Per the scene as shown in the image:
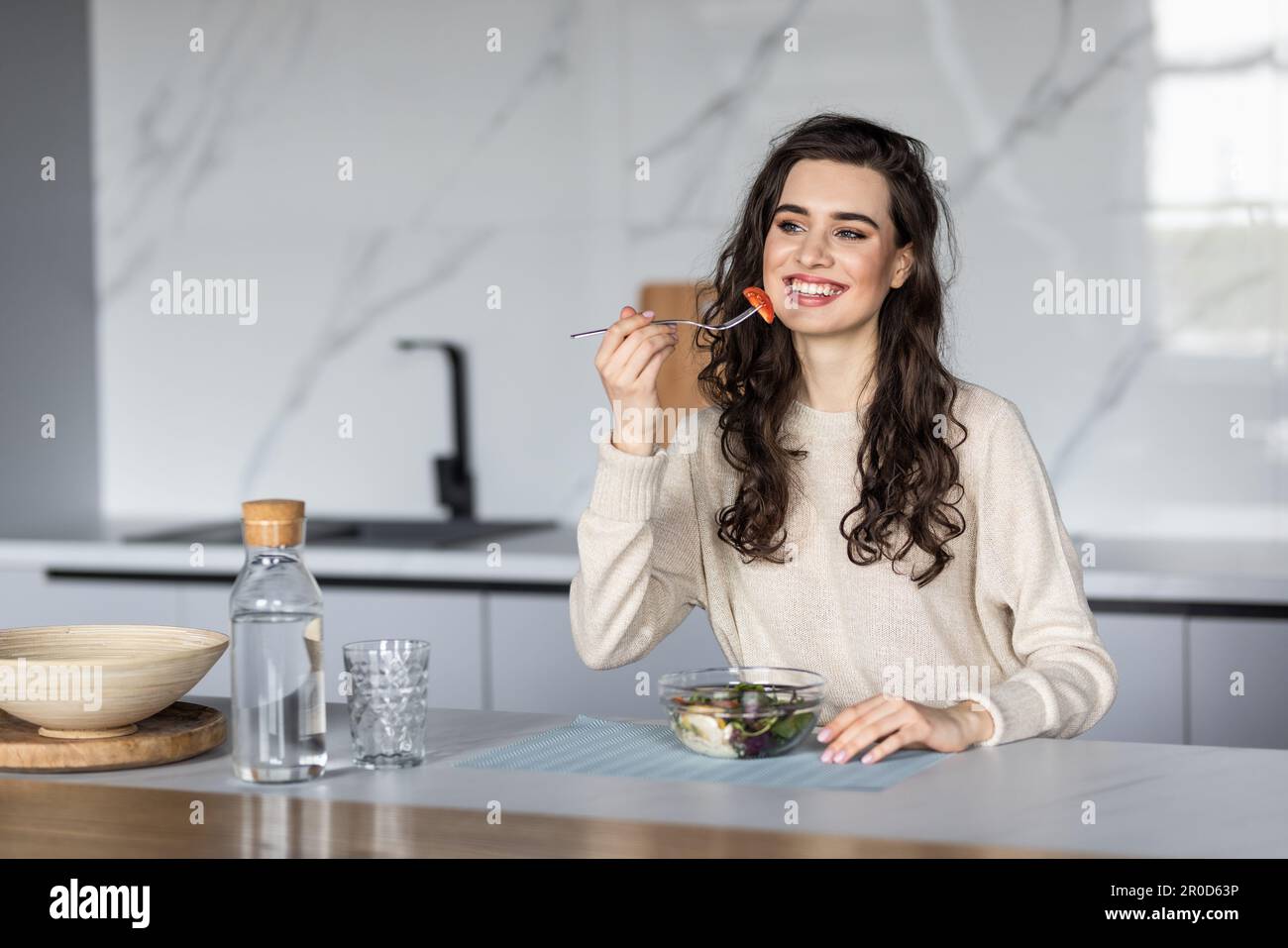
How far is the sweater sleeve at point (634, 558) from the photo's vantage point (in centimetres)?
173

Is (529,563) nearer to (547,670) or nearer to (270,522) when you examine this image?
(547,670)

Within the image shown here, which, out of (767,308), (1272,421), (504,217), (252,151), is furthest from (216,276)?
(1272,421)

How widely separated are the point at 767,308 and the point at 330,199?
1.78 m

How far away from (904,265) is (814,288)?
0.52ft

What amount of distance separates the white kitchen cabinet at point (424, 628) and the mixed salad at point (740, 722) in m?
Result: 1.37

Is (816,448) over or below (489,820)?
over

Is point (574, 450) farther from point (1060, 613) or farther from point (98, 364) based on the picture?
point (1060, 613)

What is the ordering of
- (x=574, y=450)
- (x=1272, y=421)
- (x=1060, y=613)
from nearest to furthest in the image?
(x=1060, y=613) → (x=1272, y=421) → (x=574, y=450)

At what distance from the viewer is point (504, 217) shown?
3322 mm

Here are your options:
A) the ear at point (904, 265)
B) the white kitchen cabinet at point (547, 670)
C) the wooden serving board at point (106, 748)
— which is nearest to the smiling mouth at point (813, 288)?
the ear at point (904, 265)

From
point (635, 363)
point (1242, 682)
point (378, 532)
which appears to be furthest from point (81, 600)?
point (1242, 682)

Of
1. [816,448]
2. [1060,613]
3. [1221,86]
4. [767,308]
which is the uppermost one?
[1221,86]

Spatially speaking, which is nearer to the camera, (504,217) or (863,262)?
(863,262)

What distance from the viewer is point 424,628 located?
9.29 feet
